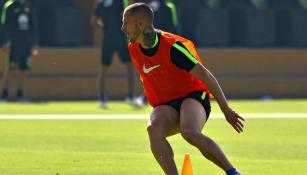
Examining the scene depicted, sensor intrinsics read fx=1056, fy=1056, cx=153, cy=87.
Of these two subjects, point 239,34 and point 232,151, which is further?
point 239,34

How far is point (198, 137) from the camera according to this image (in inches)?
322

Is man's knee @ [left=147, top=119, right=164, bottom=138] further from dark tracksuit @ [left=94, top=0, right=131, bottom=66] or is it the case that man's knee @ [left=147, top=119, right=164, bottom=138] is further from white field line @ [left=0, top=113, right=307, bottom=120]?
dark tracksuit @ [left=94, top=0, right=131, bottom=66]

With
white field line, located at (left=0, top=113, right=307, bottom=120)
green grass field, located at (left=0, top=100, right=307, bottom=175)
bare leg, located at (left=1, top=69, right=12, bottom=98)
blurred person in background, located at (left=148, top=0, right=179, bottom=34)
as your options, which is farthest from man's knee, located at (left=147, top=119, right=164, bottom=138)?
bare leg, located at (left=1, top=69, right=12, bottom=98)

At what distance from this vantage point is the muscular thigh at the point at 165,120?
8.36 m

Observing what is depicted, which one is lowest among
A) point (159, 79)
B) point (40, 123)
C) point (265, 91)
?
point (265, 91)

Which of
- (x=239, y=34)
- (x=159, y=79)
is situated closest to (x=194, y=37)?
(x=239, y=34)

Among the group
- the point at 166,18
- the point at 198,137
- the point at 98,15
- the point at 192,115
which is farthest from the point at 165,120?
the point at 98,15

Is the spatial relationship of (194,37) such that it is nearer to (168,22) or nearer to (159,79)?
(168,22)

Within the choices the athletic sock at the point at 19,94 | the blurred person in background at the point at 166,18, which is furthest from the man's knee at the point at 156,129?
the athletic sock at the point at 19,94

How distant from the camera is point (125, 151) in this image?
1180cm

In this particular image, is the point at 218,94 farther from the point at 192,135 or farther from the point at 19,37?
the point at 19,37

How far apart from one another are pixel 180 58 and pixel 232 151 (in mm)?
3733

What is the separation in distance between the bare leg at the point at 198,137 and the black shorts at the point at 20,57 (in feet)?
39.6

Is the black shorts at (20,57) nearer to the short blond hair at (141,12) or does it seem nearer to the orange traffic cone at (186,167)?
the orange traffic cone at (186,167)
